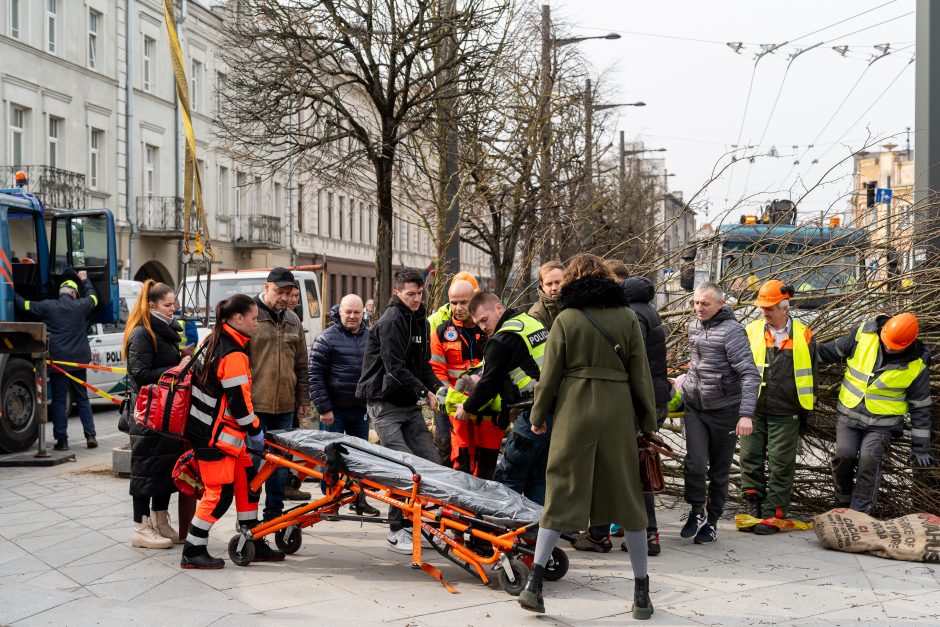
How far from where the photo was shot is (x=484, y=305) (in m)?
6.91

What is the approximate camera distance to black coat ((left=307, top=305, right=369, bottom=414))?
27.4 ft

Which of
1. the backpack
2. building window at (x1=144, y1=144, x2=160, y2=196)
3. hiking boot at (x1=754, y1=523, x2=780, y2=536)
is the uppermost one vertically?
building window at (x1=144, y1=144, x2=160, y2=196)

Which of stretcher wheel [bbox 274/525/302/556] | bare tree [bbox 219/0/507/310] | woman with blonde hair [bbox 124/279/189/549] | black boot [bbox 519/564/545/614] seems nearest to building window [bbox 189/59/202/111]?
bare tree [bbox 219/0/507/310]

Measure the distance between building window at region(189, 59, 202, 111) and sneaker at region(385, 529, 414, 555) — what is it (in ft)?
107

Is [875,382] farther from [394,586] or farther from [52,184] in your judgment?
[52,184]

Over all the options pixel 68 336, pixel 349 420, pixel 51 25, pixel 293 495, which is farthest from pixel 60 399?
pixel 51 25

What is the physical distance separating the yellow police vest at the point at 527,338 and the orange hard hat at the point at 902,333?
8.58 ft

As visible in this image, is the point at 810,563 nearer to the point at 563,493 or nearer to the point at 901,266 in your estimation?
the point at 563,493

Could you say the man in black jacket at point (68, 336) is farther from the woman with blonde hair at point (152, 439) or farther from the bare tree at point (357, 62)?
the woman with blonde hair at point (152, 439)

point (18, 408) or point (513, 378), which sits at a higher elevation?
point (513, 378)

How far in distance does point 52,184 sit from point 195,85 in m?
10.6

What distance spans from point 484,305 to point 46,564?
3.22 m

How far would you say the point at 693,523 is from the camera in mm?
7547

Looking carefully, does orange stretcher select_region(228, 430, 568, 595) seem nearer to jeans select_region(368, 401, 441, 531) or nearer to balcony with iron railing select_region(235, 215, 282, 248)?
jeans select_region(368, 401, 441, 531)
